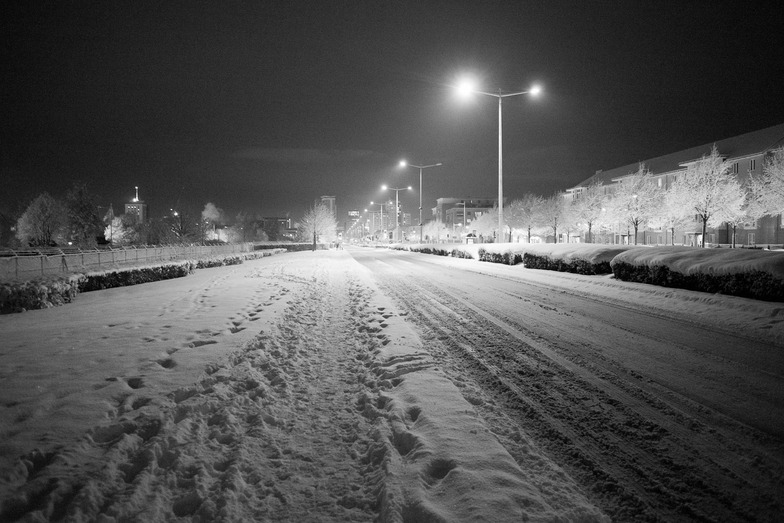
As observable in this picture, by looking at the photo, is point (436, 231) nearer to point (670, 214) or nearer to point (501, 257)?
point (670, 214)

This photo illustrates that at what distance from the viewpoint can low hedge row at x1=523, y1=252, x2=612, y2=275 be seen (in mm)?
17141

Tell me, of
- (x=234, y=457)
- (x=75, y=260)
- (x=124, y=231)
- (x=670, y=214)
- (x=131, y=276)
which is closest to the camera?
(x=234, y=457)

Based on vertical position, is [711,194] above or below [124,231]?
above

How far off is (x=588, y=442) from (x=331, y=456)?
219cm

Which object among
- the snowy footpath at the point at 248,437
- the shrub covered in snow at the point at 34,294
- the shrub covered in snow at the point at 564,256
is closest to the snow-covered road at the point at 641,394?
the snowy footpath at the point at 248,437

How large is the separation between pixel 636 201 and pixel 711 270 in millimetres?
38796

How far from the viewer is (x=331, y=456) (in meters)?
3.39

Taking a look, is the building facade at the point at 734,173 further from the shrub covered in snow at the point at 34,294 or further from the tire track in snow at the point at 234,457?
the shrub covered in snow at the point at 34,294

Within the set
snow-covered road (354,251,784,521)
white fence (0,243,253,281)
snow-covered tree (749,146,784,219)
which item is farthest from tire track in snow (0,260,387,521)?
snow-covered tree (749,146,784,219)

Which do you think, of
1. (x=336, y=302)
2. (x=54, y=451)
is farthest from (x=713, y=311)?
(x=54, y=451)

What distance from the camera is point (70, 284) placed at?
1299cm

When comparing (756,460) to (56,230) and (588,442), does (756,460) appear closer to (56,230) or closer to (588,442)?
(588,442)

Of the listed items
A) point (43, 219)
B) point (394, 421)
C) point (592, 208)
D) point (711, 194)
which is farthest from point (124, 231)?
point (394, 421)

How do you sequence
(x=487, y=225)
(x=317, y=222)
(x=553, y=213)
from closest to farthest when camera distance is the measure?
(x=553, y=213), (x=317, y=222), (x=487, y=225)
